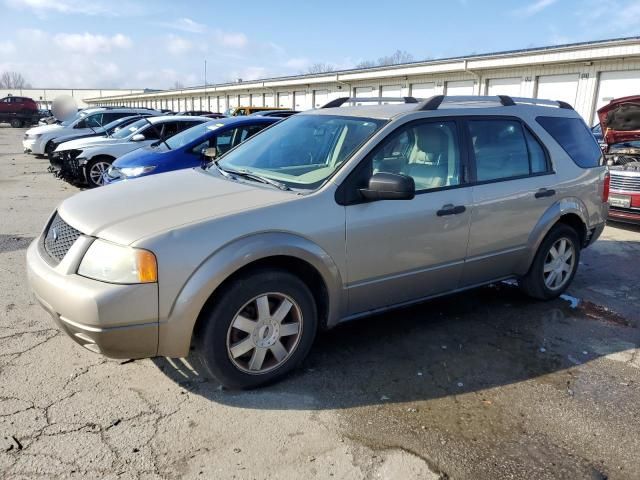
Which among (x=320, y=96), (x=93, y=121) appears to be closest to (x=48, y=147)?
(x=93, y=121)

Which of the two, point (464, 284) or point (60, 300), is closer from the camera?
point (60, 300)

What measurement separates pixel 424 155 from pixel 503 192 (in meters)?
0.83

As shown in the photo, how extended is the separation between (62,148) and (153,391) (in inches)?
376

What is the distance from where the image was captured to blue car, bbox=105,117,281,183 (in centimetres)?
754

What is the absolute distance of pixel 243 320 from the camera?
3.10 metres

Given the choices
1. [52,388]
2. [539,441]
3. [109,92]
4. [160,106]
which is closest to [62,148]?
[52,388]

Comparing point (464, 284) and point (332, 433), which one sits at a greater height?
point (464, 284)

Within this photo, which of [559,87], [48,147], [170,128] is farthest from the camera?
[559,87]

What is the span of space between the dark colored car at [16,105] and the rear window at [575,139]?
4320 cm

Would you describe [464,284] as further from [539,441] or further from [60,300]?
[60,300]

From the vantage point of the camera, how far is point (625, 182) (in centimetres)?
802

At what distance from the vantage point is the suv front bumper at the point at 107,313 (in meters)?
2.72

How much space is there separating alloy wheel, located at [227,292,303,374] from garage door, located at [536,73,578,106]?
18.6m

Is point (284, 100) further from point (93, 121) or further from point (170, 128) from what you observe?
point (170, 128)
